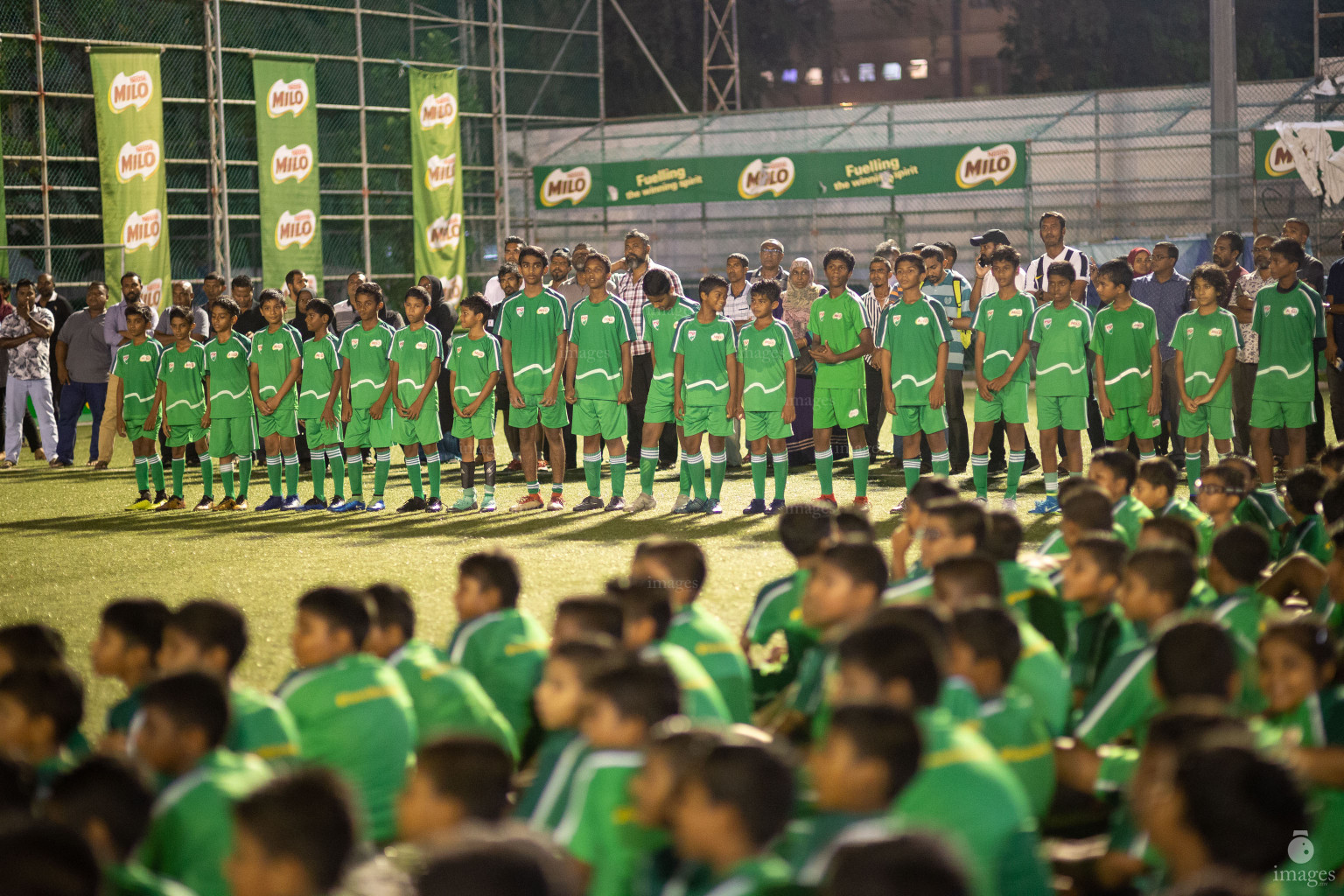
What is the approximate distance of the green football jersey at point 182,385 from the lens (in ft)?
38.0

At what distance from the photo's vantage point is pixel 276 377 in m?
11.5

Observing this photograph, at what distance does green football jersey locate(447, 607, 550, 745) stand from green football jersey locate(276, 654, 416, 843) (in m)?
0.59

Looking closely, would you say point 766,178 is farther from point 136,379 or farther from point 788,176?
point 136,379

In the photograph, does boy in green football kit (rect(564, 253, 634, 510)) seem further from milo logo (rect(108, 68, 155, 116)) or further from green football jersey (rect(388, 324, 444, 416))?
milo logo (rect(108, 68, 155, 116))

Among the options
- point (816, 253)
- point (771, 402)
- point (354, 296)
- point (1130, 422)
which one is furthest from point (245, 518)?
point (816, 253)

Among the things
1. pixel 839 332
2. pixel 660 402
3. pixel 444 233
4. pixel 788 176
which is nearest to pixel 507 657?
pixel 660 402

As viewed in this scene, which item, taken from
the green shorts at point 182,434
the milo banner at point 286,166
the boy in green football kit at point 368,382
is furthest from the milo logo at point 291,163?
the boy in green football kit at point 368,382

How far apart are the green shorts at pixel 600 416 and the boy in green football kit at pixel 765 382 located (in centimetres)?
100

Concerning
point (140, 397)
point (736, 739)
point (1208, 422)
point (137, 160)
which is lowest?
point (736, 739)

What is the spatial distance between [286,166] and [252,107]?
370 cm

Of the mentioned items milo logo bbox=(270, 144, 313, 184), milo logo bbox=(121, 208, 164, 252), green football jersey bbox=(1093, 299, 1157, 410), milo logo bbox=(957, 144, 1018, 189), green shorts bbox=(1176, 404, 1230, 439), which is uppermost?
milo logo bbox=(270, 144, 313, 184)

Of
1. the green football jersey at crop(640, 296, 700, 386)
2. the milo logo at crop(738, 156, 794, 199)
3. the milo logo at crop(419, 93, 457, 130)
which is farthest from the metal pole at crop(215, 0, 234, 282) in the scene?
the green football jersey at crop(640, 296, 700, 386)

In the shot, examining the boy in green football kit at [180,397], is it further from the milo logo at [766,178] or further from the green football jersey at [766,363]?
the milo logo at [766,178]

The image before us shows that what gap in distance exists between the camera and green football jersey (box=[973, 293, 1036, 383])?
10328 millimetres
